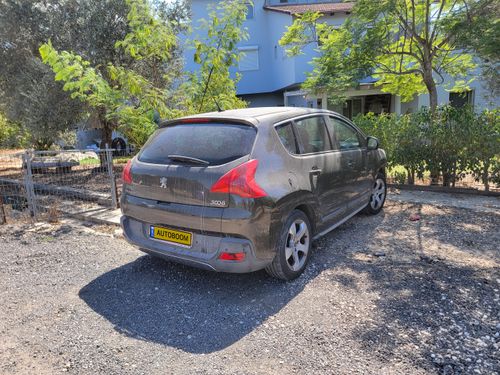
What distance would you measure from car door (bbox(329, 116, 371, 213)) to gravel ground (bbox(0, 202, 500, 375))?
634mm

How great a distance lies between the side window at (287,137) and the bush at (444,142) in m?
4.58

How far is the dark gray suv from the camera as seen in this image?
135 inches

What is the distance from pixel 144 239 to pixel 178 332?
1.16 m

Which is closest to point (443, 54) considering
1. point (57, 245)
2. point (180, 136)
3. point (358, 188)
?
point (358, 188)

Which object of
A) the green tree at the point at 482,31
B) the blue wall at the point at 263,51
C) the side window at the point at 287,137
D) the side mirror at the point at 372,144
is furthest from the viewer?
the blue wall at the point at 263,51

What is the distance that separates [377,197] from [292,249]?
297 cm

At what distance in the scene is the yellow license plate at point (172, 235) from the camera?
3621 mm

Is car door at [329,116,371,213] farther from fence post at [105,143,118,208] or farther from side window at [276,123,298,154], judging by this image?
fence post at [105,143,118,208]

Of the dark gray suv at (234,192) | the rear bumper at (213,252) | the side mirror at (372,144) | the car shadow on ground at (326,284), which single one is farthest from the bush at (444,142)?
the rear bumper at (213,252)

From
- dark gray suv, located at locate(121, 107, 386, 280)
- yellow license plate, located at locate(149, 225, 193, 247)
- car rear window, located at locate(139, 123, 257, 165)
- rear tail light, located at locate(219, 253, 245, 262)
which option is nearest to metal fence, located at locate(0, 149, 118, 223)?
car rear window, located at locate(139, 123, 257, 165)

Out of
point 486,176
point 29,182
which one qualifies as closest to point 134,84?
point 29,182

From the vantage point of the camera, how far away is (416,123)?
7789 millimetres

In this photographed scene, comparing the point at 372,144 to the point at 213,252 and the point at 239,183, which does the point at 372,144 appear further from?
the point at 213,252

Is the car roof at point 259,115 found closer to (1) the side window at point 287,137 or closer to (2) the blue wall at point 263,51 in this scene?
(1) the side window at point 287,137
